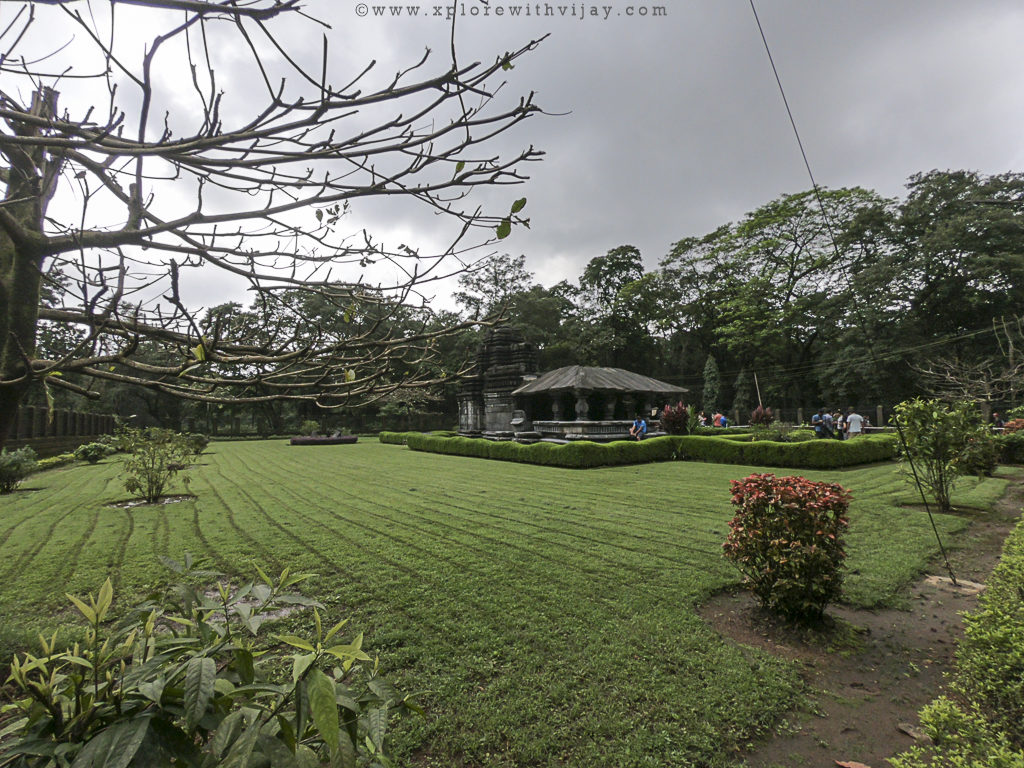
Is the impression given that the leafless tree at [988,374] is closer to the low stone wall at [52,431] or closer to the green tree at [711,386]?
the green tree at [711,386]

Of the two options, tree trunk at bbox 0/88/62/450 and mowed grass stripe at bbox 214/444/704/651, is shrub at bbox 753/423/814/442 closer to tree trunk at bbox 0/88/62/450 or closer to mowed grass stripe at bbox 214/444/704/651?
mowed grass stripe at bbox 214/444/704/651

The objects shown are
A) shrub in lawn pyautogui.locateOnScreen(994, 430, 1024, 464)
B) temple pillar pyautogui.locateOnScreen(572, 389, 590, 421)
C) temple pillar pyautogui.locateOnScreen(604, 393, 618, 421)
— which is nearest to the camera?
shrub in lawn pyautogui.locateOnScreen(994, 430, 1024, 464)

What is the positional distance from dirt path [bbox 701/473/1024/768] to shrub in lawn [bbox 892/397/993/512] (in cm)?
321

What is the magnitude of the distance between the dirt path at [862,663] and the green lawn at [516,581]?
18 cm

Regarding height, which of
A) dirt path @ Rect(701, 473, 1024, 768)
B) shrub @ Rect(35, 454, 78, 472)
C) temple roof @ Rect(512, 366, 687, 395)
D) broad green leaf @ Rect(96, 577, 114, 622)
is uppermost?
temple roof @ Rect(512, 366, 687, 395)

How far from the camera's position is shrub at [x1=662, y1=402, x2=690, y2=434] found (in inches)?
741

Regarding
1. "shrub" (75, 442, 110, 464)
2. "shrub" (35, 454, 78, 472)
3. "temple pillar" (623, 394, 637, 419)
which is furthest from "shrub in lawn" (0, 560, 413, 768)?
"shrub" (75, 442, 110, 464)

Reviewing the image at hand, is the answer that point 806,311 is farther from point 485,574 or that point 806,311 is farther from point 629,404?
point 485,574

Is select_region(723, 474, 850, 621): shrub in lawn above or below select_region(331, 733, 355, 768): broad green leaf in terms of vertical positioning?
below

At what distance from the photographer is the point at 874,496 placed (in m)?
9.34

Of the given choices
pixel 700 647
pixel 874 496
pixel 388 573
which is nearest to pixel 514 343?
pixel 874 496

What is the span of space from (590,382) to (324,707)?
1939 centimetres

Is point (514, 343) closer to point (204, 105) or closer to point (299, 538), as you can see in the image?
point (299, 538)

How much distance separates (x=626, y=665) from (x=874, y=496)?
875cm
